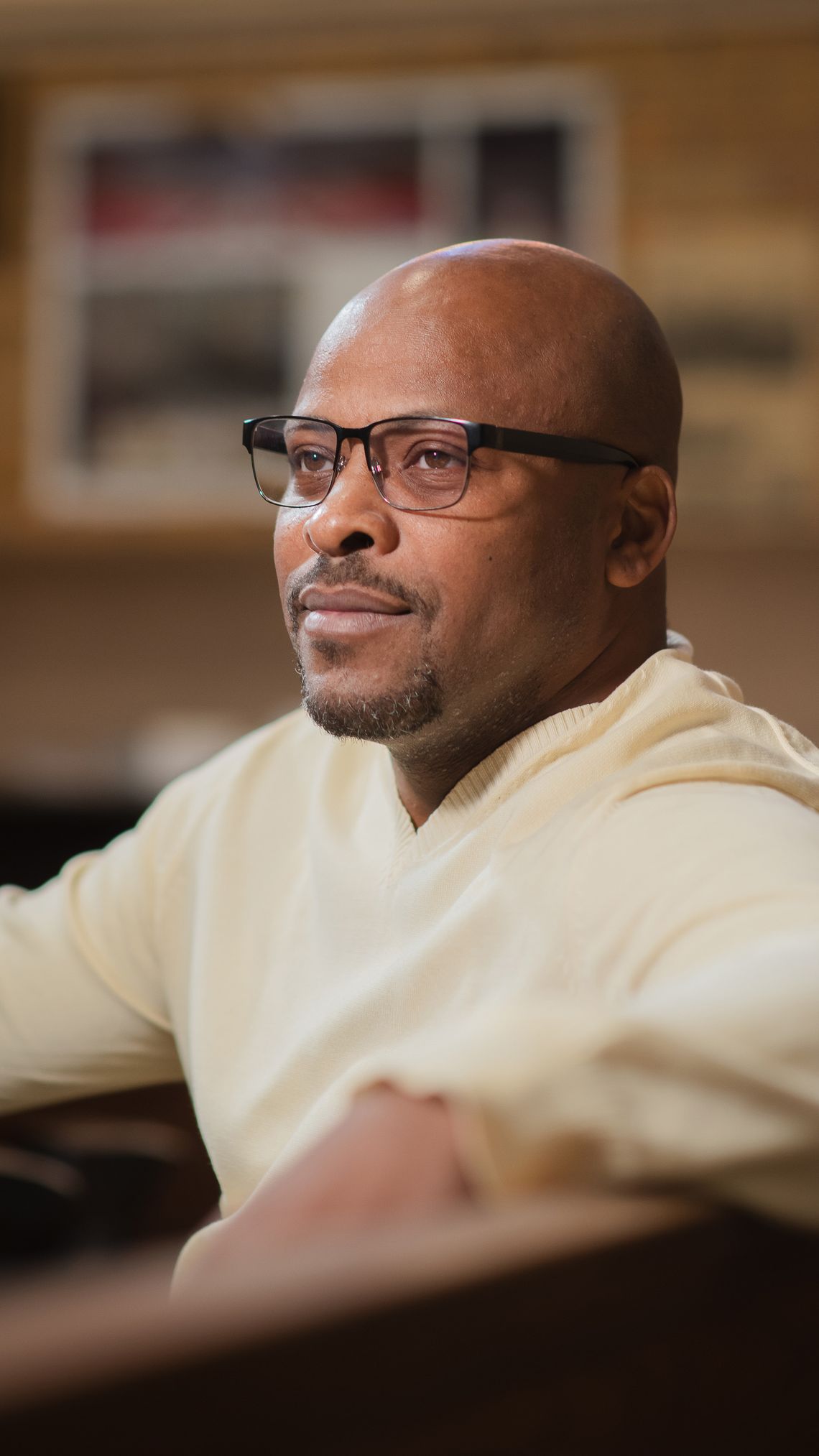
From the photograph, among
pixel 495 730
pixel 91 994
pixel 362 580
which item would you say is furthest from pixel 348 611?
pixel 91 994

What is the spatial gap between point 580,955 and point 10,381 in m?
3.96

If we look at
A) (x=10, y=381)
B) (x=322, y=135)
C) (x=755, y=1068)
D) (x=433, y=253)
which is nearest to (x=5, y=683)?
(x=10, y=381)

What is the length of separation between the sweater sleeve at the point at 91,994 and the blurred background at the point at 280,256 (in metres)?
2.38

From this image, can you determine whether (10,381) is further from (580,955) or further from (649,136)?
(580,955)

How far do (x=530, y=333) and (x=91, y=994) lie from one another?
2.22ft

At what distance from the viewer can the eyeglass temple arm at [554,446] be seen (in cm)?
96

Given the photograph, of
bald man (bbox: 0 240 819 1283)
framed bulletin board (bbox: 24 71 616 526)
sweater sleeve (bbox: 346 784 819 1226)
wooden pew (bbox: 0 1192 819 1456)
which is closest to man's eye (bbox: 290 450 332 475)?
bald man (bbox: 0 240 819 1283)

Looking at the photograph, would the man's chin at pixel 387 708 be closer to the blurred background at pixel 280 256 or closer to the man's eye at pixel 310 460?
the man's eye at pixel 310 460

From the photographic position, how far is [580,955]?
0.81m

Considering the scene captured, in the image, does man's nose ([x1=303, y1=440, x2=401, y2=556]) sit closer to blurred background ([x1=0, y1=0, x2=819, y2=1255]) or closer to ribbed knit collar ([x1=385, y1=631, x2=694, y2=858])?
ribbed knit collar ([x1=385, y1=631, x2=694, y2=858])

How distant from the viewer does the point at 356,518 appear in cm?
99

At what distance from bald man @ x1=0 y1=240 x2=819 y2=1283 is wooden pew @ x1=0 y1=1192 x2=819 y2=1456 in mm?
98

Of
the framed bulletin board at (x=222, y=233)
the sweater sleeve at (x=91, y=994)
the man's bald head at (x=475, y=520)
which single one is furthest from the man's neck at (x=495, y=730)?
the framed bulletin board at (x=222, y=233)

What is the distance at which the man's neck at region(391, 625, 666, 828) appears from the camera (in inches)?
39.8
